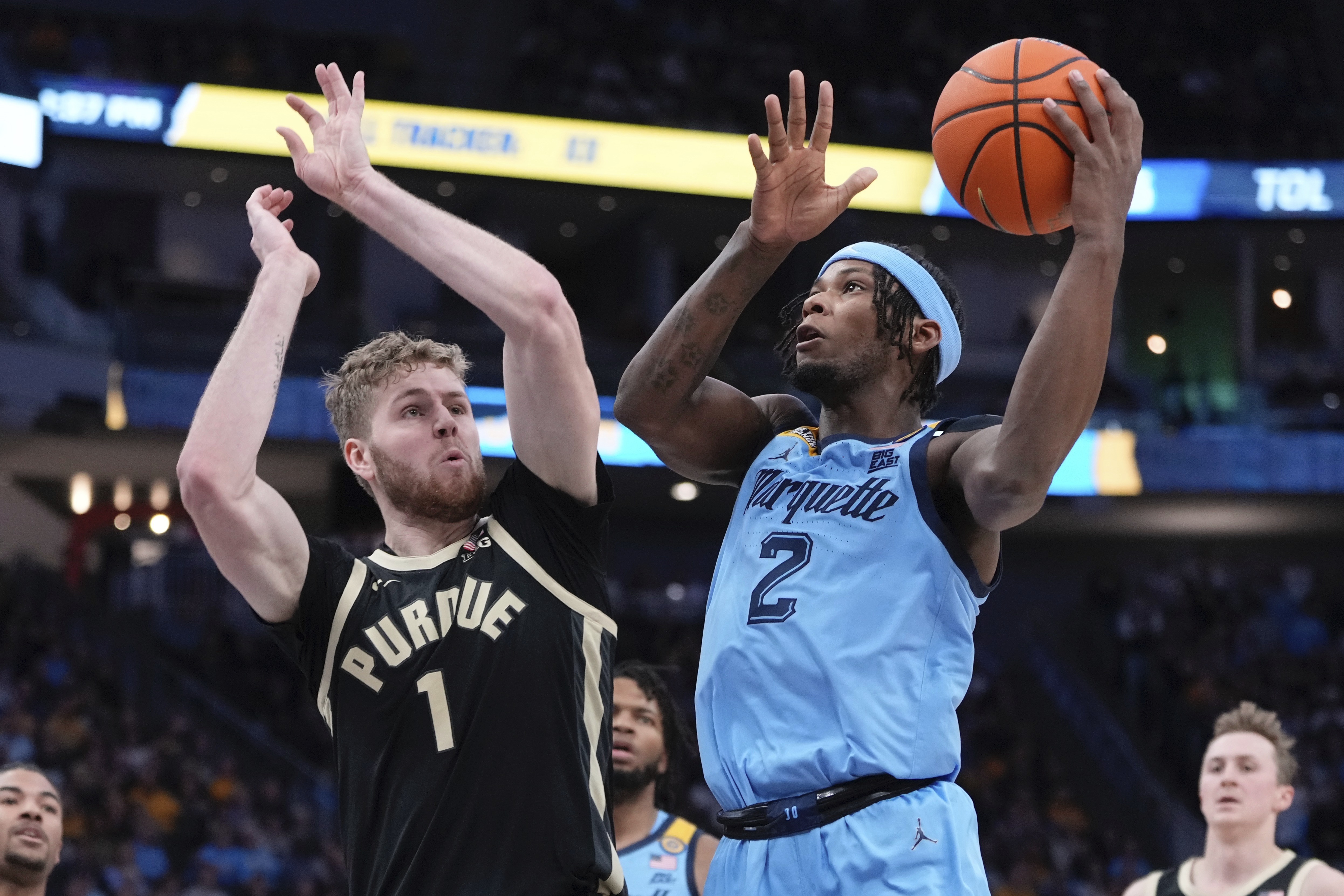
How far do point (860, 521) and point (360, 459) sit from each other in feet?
3.89

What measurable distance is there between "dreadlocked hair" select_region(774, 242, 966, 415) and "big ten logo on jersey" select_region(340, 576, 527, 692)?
1115 mm

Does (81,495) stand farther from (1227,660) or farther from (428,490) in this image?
(428,490)

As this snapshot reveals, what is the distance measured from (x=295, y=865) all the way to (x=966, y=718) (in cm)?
897

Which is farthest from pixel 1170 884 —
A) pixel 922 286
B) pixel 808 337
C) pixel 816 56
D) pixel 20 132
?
pixel 816 56

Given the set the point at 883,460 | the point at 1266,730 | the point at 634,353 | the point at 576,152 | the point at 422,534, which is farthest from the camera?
the point at 634,353

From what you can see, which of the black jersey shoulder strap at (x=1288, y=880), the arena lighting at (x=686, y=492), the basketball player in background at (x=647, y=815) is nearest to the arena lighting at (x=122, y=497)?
the arena lighting at (x=686, y=492)

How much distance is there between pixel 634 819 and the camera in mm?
5949

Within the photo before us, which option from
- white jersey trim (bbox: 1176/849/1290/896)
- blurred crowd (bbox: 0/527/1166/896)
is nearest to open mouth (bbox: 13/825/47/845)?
white jersey trim (bbox: 1176/849/1290/896)

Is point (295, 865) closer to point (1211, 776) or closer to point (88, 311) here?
point (88, 311)

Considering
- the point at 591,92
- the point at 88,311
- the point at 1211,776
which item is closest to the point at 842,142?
the point at 591,92

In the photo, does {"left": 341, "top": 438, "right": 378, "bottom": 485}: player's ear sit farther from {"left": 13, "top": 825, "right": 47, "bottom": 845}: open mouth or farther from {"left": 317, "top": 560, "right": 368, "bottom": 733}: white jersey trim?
{"left": 13, "top": 825, "right": 47, "bottom": 845}: open mouth

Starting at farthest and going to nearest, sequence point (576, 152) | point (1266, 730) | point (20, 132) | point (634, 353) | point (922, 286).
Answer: point (634, 353), point (576, 152), point (20, 132), point (1266, 730), point (922, 286)

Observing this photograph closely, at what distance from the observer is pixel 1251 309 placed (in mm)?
22953

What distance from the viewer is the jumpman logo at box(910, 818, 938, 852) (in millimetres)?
3379
